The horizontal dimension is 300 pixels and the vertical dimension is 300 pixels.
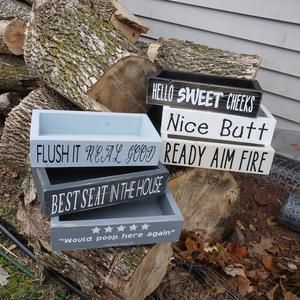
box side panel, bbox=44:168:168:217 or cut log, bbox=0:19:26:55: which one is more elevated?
cut log, bbox=0:19:26:55

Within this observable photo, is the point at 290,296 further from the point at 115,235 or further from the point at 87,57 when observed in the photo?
the point at 87,57

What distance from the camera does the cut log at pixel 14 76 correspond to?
296 centimetres

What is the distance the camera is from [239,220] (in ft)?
8.86

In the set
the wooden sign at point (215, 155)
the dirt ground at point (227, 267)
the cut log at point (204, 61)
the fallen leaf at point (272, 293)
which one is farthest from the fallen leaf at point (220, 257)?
the cut log at point (204, 61)

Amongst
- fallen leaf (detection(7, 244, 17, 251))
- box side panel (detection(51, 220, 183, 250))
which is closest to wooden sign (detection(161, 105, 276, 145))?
box side panel (detection(51, 220, 183, 250))

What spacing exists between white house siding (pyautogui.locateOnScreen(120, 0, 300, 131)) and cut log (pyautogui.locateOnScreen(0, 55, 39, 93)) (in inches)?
55.3

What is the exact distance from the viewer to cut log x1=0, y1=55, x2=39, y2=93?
9.71ft

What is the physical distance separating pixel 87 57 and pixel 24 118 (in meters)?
0.60

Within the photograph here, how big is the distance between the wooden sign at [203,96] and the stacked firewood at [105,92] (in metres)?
0.24

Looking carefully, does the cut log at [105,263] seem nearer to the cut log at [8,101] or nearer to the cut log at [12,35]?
the cut log at [8,101]

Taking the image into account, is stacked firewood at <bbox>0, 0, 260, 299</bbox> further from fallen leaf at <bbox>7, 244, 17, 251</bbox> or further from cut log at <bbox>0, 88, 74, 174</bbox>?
fallen leaf at <bbox>7, 244, 17, 251</bbox>

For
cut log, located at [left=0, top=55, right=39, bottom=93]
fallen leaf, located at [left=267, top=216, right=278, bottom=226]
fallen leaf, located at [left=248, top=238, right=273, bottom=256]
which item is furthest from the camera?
cut log, located at [left=0, top=55, right=39, bottom=93]

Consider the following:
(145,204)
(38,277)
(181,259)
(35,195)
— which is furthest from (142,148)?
(38,277)

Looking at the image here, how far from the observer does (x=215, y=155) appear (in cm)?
195
